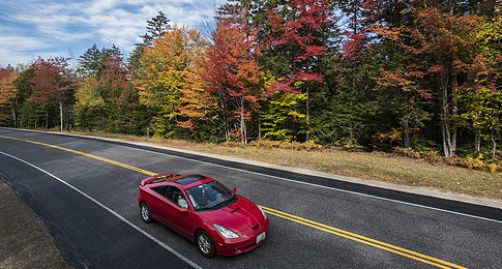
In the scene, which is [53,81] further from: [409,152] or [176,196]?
[409,152]

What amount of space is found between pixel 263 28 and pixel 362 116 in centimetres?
1374

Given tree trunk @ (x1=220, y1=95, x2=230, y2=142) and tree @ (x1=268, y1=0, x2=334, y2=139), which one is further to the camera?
tree trunk @ (x1=220, y1=95, x2=230, y2=142)

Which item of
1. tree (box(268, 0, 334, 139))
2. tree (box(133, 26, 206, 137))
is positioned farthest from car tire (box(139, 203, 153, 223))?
tree (box(133, 26, 206, 137))

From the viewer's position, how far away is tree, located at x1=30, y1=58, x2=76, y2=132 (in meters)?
41.4

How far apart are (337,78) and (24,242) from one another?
2295 cm

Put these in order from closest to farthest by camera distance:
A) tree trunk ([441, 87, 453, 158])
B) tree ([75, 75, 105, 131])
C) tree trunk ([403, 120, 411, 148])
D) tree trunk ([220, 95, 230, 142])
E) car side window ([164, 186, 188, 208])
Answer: car side window ([164, 186, 188, 208]), tree trunk ([441, 87, 453, 158]), tree trunk ([403, 120, 411, 148]), tree trunk ([220, 95, 230, 142]), tree ([75, 75, 105, 131])

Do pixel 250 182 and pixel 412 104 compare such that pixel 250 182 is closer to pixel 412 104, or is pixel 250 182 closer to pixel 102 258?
pixel 102 258

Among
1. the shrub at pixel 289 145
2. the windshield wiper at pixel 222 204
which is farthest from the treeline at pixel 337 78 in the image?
the windshield wiper at pixel 222 204

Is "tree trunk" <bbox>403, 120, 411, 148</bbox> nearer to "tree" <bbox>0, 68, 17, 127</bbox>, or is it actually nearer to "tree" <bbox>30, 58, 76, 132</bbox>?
"tree" <bbox>30, 58, 76, 132</bbox>

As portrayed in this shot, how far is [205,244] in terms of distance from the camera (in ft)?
19.1

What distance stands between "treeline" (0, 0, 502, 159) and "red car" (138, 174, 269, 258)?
15.2 metres

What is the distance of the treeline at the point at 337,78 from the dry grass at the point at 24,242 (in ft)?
52.4

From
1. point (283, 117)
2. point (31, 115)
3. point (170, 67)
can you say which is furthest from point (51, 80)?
point (283, 117)

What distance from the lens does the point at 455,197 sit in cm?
919
